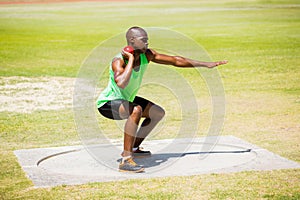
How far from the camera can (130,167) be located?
7.96 metres

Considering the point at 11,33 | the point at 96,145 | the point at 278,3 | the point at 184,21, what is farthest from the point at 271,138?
the point at 278,3

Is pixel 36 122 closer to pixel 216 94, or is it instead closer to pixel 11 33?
pixel 216 94

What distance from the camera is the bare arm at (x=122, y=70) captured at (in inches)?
302

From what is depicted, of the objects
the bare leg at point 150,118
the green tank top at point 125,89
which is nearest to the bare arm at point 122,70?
the green tank top at point 125,89

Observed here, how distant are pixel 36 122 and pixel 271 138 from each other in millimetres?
4000

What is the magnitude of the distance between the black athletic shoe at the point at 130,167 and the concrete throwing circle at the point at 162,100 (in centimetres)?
23

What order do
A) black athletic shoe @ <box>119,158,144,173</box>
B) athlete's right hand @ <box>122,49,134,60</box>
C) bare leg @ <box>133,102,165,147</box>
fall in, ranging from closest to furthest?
athlete's right hand @ <box>122,49,134,60</box>
black athletic shoe @ <box>119,158,144,173</box>
bare leg @ <box>133,102,165,147</box>

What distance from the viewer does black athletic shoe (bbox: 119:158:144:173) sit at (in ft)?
26.0

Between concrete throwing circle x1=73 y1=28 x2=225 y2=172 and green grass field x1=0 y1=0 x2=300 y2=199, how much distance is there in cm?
22

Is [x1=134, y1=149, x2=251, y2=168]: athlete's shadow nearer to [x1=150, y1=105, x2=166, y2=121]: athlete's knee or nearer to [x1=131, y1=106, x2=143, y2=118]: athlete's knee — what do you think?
[x1=150, y1=105, x2=166, y2=121]: athlete's knee

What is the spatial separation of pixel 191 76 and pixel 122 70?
349 inches

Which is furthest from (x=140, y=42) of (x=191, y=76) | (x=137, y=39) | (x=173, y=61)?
(x=191, y=76)

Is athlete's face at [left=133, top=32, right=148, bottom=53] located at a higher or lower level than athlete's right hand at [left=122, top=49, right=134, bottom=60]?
higher

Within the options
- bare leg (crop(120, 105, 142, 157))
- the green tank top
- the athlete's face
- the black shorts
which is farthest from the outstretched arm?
bare leg (crop(120, 105, 142, 157))
